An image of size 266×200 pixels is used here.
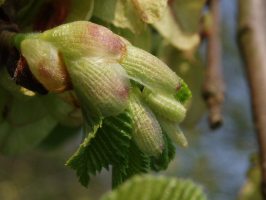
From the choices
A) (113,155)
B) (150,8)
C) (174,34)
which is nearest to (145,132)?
(113,155)

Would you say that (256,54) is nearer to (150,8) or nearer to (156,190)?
(150,8)

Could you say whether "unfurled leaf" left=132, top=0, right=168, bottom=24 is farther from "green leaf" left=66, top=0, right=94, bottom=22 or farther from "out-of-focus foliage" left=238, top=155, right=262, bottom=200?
"out-of-focus foliage" left=238, top=155, right=262, bottom=200

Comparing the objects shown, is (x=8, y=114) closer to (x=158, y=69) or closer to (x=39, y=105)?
(x=39, y=105)

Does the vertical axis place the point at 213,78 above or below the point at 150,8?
below

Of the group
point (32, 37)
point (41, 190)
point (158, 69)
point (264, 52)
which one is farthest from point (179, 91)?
point (41, 190)

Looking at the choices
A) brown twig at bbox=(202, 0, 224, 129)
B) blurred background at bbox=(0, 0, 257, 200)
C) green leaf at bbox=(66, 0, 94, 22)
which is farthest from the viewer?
blurred background at bbox=(0, 0, 257, 200)

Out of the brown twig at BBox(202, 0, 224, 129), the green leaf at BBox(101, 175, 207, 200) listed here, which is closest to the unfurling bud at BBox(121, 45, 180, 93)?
the green leaf at BBox(101, 175, 207, 200)

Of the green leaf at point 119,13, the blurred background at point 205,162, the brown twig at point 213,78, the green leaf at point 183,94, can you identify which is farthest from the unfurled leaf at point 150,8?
the blurred background at point 205,162
